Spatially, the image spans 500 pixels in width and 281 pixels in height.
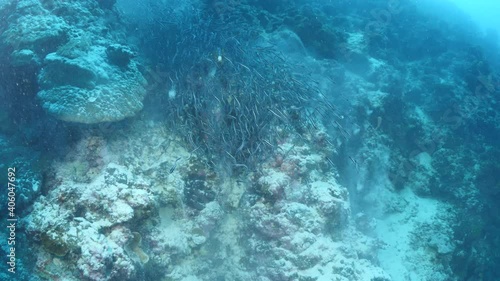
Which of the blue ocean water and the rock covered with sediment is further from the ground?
the rock covered with sediment

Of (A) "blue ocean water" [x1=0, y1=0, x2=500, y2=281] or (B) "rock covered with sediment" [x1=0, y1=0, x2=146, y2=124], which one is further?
(B) "rock covered with sediment" [x1=0, y1=0, x2=146, y2=124]

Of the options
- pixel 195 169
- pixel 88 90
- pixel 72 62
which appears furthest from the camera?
pixel 195 169

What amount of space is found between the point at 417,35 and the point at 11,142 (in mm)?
15602

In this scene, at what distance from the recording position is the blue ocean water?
4387mm

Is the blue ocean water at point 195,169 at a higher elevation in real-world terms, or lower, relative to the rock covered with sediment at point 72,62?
lower

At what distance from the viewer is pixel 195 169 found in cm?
571

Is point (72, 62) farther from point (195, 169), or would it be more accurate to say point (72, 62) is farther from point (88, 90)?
point (195, 169)

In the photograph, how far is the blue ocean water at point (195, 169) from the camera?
439 cm

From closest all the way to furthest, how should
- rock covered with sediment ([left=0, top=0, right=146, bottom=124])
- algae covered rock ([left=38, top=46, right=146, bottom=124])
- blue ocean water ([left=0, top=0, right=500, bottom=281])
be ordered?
blue ocean water ([left=0, top=0, right=500, bottom=281]) < algae covered rock ([left=38, top=46, right=146, bottom=124]) < rock covered with sediment ([left=0, top=0, right=146, bottom=124])

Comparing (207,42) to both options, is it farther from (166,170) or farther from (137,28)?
(166,170)

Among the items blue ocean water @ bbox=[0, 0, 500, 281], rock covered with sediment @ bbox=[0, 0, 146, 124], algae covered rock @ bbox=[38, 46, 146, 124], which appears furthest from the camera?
rock covered with sediment @ bbox=[0, 0, 146, 124]

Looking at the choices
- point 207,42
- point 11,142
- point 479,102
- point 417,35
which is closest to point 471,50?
point 417,35

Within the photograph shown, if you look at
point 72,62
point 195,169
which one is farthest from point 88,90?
point 195,169

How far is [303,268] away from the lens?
4902 mm
